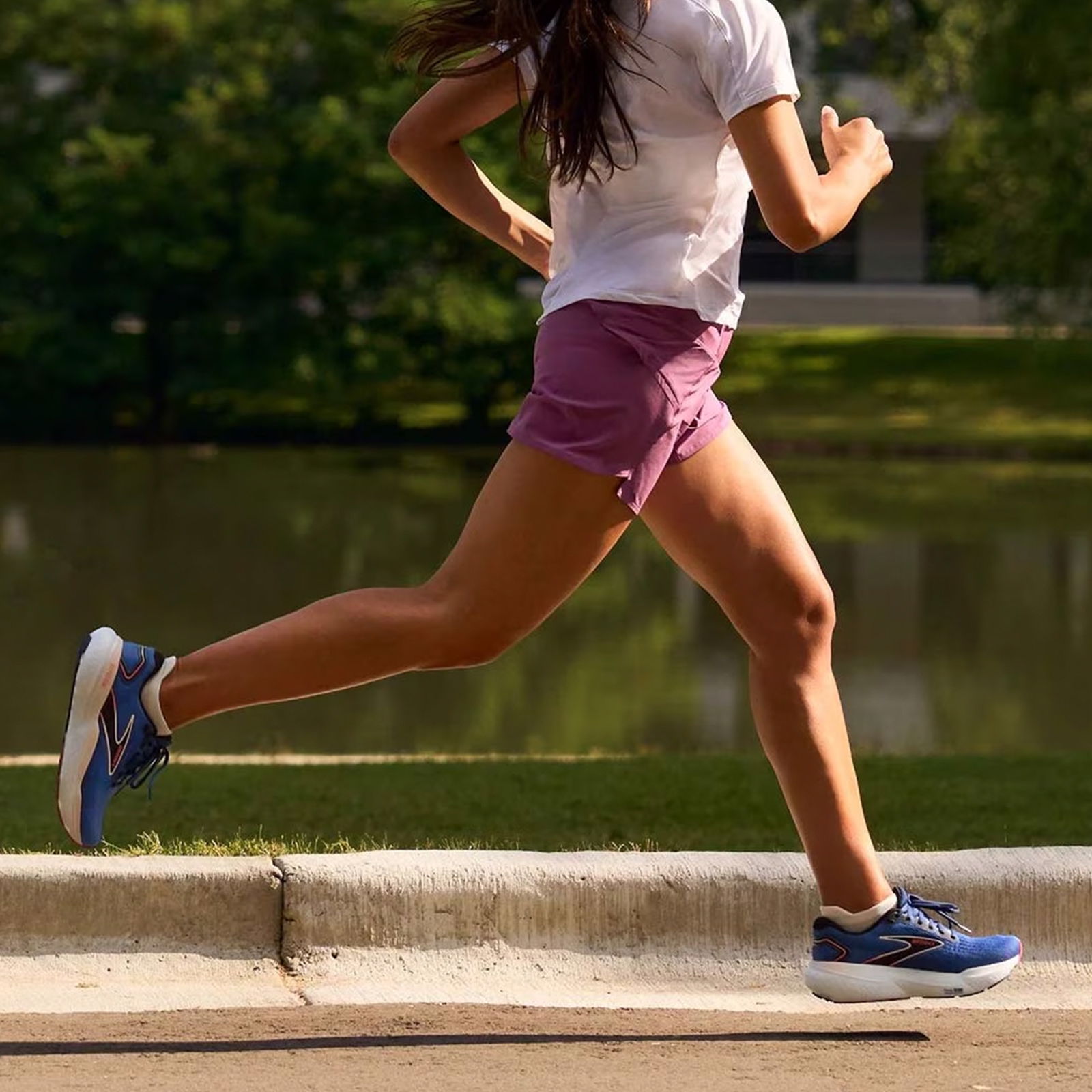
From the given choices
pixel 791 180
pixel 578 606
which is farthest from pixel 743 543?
pixel 578 606

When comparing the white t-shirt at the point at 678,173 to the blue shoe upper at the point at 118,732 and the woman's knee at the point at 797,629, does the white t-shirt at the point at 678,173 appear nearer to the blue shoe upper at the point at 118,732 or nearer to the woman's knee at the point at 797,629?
the woman's knee at the point at 797,629

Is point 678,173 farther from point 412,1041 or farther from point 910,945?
point 412,1041

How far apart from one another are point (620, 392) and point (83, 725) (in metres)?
1.03

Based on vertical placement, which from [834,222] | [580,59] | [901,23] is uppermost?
[901,23]

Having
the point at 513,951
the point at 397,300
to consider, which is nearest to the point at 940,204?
the point at 397,300

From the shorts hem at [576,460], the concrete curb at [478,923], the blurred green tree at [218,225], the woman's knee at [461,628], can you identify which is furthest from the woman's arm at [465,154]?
the blurred green tree at [218,225]

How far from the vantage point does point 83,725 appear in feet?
12.0

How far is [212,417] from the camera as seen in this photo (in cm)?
3036

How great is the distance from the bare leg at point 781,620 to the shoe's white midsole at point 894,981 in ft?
0.34

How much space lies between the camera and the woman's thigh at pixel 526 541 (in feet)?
11.5

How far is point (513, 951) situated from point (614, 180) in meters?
Answer: 1.44

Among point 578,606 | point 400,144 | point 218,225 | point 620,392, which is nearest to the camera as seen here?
point 620,392

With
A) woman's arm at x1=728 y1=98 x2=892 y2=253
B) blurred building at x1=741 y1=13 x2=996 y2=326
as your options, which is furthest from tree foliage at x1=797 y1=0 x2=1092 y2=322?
woman's arm at x1=728 y1=98 x2=892 y2=253

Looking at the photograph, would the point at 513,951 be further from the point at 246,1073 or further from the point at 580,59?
the point at 580,59
